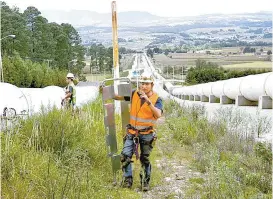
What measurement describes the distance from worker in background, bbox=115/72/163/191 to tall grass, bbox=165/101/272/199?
0.75 m

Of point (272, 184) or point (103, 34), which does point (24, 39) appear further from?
point (272, 184)

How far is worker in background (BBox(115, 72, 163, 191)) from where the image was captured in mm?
5422

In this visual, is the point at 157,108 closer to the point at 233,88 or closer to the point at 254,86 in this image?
the point at 254,86

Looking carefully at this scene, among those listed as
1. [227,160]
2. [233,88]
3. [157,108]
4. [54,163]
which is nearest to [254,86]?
[233,88]

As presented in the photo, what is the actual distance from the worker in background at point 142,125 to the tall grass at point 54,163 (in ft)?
1.11

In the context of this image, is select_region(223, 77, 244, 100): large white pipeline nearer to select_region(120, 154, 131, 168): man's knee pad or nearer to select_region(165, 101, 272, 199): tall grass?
select_region(165, 101, 272, 199): tall grass

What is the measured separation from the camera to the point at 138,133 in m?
5.54

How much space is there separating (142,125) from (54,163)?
1.17 m

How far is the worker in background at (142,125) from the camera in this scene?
5.42 m

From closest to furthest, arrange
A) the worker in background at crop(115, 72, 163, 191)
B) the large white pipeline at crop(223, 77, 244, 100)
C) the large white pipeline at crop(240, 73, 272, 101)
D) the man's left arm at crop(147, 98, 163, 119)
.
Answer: the man's left arm at crop(147, 98, 163, 119), the worker in background at crop(115, 72, 163, 191), the large white pipeline at crop(240, 73, 272, 101), the large white pipeline at crop(223, 77, 244, 100)

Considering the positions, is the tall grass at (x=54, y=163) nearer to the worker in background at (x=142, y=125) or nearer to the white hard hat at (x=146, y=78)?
the worker in background at (x=142, y=125)

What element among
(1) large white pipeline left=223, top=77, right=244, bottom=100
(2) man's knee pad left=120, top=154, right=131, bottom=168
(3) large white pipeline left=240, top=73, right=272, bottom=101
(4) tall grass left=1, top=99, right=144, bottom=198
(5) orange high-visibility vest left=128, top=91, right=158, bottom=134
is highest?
(5) orange high-visibility vest left=128, top=91, right=158, bottom=134

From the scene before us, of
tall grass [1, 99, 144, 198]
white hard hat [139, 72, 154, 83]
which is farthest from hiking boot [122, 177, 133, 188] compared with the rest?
white hard hat [139, 72, 154, 83]

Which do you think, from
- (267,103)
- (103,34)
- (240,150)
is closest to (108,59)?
(103,34)
